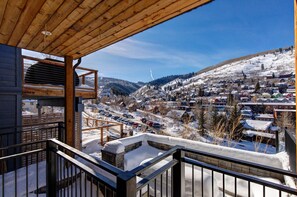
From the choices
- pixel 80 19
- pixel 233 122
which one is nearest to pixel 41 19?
pixel 80 19

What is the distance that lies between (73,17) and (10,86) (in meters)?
3.55

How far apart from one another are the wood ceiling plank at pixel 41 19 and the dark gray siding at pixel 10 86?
2243 mm

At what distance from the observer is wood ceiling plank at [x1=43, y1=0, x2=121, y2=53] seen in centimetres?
165

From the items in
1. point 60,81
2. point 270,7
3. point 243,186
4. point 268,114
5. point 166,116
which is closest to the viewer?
point 243,186

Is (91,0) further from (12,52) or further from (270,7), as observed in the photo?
(270,7)

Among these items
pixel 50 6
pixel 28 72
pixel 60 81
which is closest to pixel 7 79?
pixel 28 72

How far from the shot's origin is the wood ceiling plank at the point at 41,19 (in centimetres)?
165

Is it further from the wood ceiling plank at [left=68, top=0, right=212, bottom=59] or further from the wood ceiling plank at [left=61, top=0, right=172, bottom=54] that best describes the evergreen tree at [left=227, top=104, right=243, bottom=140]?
the wood ceiling plank at [left=61, top=0, right=172, bottom=54]

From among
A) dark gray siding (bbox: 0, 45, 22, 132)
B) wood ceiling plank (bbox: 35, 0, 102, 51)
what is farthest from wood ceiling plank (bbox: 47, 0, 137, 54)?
dark gray siding (bbox: 0, 45, 22, 132)

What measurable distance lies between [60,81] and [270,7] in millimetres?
11940

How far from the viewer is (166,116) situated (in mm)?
15266

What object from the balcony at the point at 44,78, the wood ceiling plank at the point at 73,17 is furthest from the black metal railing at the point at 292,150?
the balcony at the point at 44,78

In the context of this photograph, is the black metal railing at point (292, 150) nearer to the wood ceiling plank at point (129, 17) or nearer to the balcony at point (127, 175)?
the balcony at point (127, 175)

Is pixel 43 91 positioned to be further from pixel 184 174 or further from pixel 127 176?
pixel 127 176
